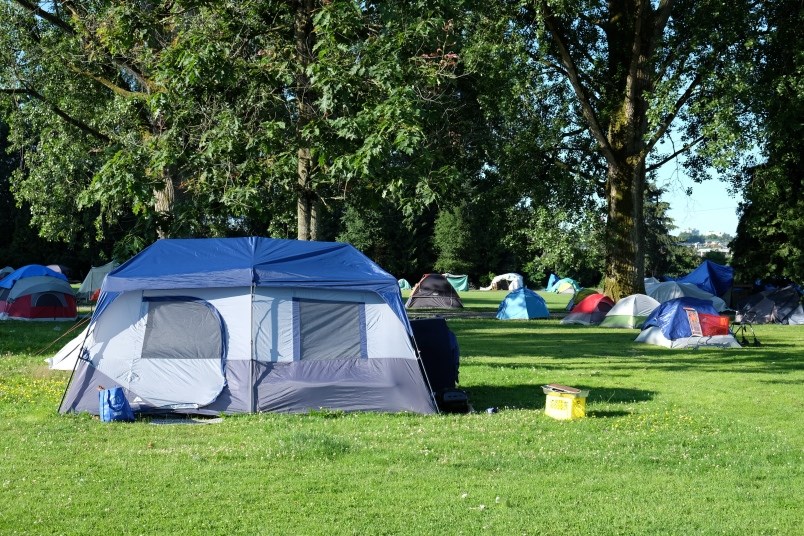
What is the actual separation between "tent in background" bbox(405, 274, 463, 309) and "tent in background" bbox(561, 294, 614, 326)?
8062mm

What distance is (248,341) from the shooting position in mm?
10352

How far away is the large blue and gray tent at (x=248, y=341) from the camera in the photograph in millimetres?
10281

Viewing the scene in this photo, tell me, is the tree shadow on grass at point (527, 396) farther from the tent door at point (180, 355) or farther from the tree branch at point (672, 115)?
the tree branch at point (672, 115)

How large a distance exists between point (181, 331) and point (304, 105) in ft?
16.8

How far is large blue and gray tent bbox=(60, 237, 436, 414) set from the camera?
10281mm

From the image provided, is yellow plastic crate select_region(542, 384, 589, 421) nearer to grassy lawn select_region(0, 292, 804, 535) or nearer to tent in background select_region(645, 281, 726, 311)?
grassy lawn select_region(0, 292, 804, 535)

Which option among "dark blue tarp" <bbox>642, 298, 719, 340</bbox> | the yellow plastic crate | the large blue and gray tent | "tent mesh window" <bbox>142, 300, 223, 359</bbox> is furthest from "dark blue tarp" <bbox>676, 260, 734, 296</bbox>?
"tent mesh window" <bbox>142, 300, 223, 359</bbox>

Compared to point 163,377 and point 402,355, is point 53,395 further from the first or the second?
point 402,355

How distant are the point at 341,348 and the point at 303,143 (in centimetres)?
442

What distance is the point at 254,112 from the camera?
1414 cm

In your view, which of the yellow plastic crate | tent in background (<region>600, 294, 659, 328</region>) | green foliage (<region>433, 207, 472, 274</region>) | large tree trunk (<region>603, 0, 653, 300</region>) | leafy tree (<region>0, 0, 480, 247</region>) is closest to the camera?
the yellow plastic crate

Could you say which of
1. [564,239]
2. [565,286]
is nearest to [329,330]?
[564,239]

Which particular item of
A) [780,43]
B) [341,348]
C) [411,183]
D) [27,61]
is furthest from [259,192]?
[780,43]

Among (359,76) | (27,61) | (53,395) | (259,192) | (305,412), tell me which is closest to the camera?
(305,412)
